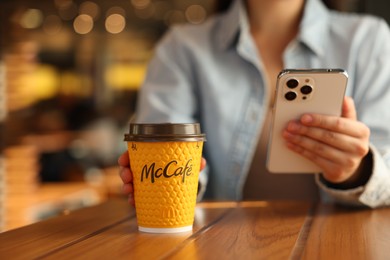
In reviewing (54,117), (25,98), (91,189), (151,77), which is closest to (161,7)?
(54,117)

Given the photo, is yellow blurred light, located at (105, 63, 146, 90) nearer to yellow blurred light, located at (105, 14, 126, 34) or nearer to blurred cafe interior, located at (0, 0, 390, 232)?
blurred cafe interior, located at (0, 0, 390, 232)

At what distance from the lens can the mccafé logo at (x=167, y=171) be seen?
3.51ft

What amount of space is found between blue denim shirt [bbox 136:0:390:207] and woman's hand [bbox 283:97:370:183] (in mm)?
440

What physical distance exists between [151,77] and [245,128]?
304mm

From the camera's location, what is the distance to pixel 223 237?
1.07 m

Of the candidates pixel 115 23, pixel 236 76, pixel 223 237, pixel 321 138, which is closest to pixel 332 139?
pixel 321 138

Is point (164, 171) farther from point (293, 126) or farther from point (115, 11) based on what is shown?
point (115, 11)

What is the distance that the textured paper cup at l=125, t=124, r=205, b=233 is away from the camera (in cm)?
106

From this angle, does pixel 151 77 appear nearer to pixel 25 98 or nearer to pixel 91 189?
pixel 25 98

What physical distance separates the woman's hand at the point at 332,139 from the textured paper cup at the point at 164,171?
10.1 inches

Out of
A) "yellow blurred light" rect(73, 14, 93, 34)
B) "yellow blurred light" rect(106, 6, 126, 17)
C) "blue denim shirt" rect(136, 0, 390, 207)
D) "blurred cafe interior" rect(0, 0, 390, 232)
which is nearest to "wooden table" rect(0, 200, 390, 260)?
"blue denim shirt" rect(136, 0, 390, 207)

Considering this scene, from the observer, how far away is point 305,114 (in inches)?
50.0

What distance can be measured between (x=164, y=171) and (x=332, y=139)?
1.22 feet

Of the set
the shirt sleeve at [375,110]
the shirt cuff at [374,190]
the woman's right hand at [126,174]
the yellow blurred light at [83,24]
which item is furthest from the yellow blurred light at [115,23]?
the woman's right hand at [126,174]
